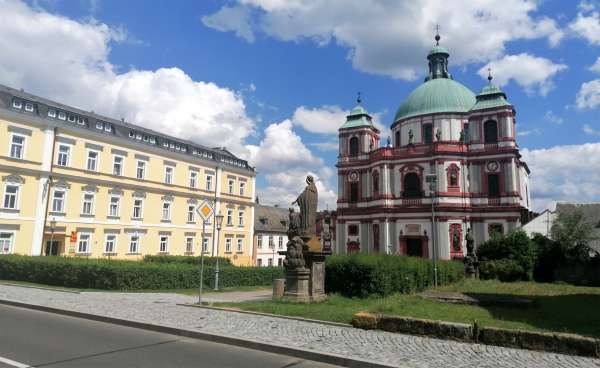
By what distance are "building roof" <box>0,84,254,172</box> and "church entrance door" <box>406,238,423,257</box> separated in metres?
22.3

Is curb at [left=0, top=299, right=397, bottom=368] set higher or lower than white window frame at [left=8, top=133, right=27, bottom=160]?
lower

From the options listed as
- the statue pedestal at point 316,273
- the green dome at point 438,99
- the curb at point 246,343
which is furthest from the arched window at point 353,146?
the curb at point 246,343

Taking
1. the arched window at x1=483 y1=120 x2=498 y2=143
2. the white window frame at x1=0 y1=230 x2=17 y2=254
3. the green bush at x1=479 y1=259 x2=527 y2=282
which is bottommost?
the green bush at x1=479 y1=259 x2=527 y2=282

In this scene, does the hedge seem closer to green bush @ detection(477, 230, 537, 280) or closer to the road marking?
the road marking

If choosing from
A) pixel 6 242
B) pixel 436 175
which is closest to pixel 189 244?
pixel 6 242

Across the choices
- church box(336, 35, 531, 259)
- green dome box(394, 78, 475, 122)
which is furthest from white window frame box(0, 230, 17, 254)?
green dome box(394, 78, 475, 122)

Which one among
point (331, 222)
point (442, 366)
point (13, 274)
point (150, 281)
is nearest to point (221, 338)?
point (442, 366)

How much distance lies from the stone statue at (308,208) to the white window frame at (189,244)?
2939 centimetres

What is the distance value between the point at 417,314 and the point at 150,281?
13.7m

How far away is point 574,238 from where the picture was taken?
29312 mm

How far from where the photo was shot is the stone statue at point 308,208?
47.0ft

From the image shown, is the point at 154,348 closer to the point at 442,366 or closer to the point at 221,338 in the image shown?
the point at 221,338

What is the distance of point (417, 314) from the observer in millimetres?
10773

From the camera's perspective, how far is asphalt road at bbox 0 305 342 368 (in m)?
6.70
